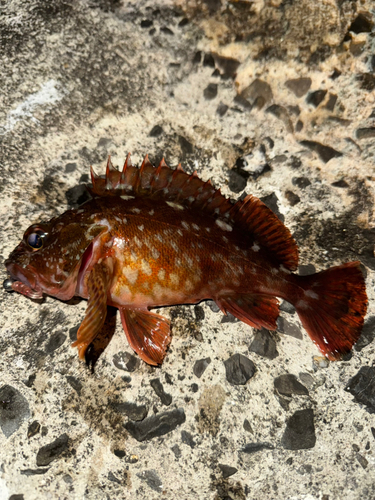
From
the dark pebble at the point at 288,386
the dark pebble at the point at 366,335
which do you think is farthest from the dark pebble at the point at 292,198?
the dark pebble at the point at 288,386

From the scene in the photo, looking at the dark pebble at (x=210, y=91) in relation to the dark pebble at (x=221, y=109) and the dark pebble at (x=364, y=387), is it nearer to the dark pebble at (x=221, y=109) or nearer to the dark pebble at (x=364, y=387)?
the dark pebble at (x=221, y=109)

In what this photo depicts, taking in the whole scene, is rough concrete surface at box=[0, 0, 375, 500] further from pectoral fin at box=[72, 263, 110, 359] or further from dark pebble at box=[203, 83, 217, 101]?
pectoral fin at box=[72, 263, 110, 359]

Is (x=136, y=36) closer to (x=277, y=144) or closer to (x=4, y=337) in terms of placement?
(x=277, y=144)

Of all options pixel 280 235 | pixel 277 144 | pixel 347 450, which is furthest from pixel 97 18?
pixel 347 450

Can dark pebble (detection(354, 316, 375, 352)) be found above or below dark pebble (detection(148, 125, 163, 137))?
below

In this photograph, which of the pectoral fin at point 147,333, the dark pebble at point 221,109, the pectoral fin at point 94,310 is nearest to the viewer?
the pectoral fin at point 94,310

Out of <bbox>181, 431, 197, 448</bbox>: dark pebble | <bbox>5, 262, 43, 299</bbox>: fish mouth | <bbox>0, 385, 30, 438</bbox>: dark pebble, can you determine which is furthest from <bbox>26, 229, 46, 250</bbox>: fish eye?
<bbox>181, 431, 197, 448</bbox>: dark pebble
